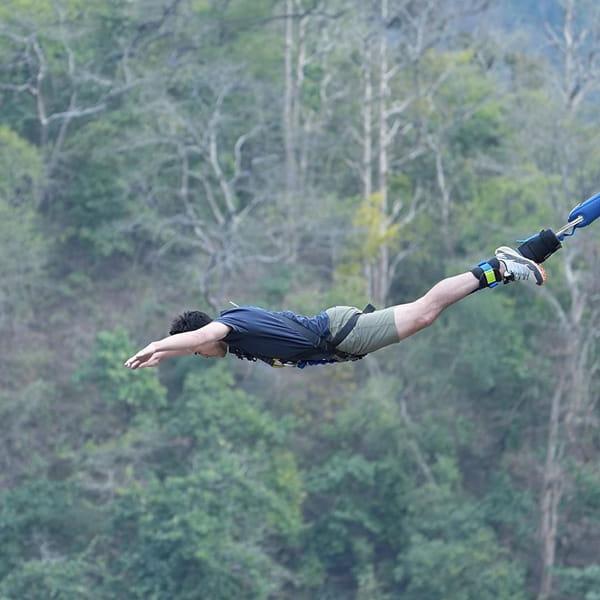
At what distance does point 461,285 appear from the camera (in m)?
8.02

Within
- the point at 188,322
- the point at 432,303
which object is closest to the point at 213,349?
the point at 188,322

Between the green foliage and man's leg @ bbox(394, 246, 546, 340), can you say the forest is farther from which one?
man's leg @ bbox(394, 246, 546, 340)

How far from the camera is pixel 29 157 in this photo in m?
27.9

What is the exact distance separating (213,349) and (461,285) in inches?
51.9

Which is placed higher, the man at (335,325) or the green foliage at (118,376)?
the green foliage at (118,376)

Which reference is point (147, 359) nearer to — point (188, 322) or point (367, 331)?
point (188, 322)

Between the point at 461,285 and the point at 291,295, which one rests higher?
the point at 291,295

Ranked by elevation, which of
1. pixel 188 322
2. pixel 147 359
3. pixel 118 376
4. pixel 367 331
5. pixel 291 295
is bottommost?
pixel 367 331

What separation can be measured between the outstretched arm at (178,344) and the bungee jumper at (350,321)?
0.42 ft

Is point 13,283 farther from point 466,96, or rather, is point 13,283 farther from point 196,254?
point 466,96

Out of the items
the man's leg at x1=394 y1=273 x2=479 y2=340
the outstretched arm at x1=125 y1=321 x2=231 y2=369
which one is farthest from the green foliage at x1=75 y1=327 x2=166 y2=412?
the outstretched arm at x1=125 y1=321 x2=231 y2=369

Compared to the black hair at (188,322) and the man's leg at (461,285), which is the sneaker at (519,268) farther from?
the black hair at (188,322)

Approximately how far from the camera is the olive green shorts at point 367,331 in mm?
8039

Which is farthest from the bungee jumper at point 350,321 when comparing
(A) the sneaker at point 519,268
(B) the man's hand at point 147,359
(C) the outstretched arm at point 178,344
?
(B) the man's hand at point 147,359
